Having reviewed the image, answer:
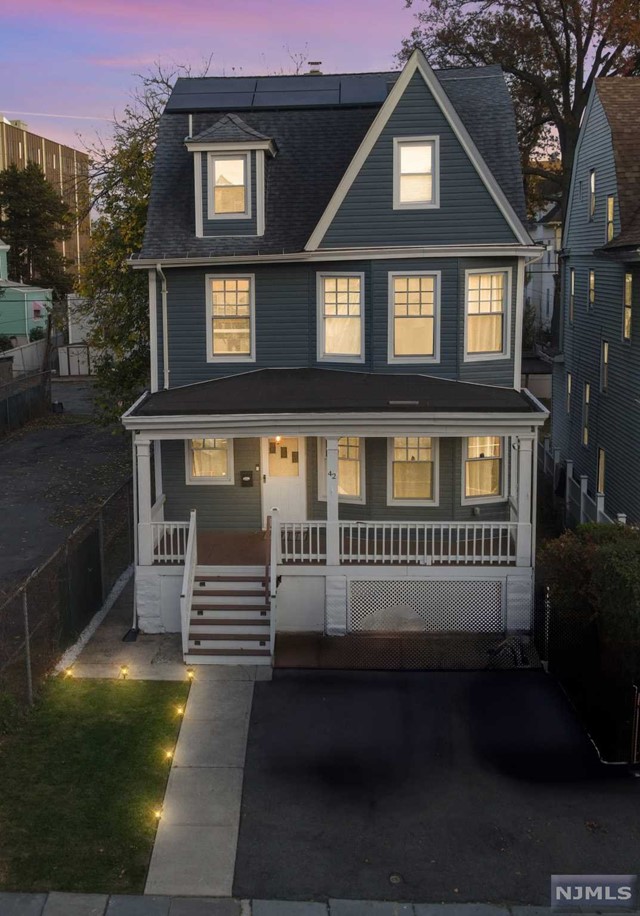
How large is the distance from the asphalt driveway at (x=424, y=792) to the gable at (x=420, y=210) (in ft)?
27.5

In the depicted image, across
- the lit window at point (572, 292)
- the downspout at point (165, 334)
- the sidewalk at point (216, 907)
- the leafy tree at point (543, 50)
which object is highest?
the leafy tree at point (543, 50)

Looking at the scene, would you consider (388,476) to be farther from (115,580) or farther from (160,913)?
(160,913)

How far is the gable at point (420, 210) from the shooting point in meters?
18.4

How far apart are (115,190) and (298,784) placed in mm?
20276

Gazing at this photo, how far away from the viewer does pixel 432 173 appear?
60.8 feet

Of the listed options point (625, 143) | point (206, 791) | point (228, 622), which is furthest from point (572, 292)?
point (206, 791)

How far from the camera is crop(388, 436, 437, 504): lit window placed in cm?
1900

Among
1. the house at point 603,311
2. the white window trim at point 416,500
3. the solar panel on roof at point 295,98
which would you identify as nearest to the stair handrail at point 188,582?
the white window trim at point 416,500

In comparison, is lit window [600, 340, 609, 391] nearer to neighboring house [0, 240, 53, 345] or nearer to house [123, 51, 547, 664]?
house [123, 51, 547, 664]

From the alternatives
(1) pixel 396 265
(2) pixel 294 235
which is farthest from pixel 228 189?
(1) pixel 396 265

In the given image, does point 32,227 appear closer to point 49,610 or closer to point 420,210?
point 420,210

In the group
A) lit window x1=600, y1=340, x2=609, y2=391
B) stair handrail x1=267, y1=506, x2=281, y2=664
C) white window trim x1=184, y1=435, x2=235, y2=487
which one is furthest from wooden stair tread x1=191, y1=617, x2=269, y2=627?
lit window x1=600, y1=340, x2=609, y2=391

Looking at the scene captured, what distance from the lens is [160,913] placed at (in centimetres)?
976

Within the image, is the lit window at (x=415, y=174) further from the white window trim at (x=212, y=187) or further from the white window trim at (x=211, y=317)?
the white window trim at (x=211, y=317)
